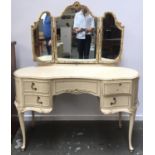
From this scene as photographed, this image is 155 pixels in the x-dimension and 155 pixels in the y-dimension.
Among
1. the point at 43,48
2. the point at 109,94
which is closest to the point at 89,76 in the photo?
the point at 109,94

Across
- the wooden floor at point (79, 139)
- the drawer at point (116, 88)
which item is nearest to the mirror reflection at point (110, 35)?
the drawer at point (116, 88)

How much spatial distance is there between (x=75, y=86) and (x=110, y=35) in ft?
2.17

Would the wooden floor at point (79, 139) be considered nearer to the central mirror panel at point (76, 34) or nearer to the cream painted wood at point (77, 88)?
the cream painted wood at point (77, 88)

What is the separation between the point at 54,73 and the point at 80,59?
383 mm

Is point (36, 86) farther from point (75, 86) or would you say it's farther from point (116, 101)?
point (116, 101)

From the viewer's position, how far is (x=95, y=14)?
2.35m

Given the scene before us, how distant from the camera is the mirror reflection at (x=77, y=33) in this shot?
225cm

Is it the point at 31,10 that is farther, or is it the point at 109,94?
the point at 31,10

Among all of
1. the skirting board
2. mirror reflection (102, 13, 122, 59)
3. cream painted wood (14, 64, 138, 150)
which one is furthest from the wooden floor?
mirror reflection (102, 13, 122, 59)

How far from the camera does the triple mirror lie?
2256 millimetres

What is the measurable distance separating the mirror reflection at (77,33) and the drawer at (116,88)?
1.61 feet
